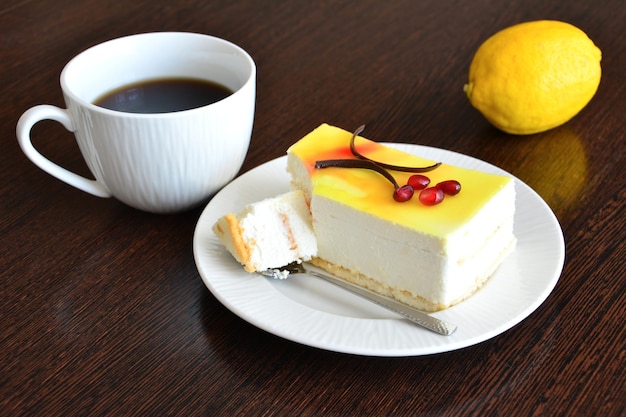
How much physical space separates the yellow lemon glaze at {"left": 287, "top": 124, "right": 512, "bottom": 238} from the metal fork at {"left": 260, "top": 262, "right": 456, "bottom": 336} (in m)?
0.11

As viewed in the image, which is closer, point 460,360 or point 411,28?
point 460,360

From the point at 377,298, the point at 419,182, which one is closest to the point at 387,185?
the point at 419,182

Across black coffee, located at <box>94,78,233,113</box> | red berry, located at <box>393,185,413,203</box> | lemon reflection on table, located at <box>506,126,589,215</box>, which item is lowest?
lemon reflection on table, located at <box>506,126,589,215</box>

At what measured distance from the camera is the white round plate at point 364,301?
2.95 ft

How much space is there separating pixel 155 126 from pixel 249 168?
10.9 inches

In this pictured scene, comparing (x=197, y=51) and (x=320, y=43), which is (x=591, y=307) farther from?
(x=320, y=43)

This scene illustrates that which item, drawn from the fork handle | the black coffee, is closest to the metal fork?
the fork handle

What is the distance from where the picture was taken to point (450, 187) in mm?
1006

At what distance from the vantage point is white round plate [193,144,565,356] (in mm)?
900

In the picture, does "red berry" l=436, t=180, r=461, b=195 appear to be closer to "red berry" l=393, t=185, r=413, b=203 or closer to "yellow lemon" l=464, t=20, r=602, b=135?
"red berry" l=393, t=185, r=413, b=203

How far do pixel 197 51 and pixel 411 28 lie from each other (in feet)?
2.13

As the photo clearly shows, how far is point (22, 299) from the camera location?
1.08 m

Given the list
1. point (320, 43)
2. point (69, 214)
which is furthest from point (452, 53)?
point (69, 214)

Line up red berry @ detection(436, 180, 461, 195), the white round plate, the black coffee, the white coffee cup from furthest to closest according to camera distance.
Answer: the black coffee, the white coffee cup, red berry @ detection(436, 180, 461, 195), the white round plate
